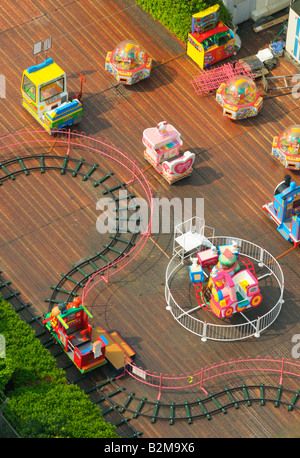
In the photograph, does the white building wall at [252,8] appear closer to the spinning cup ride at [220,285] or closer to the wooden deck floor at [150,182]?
the wooden deck floor at [150,182]

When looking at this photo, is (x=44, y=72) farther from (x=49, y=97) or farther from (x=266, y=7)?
(x=266, y=7)

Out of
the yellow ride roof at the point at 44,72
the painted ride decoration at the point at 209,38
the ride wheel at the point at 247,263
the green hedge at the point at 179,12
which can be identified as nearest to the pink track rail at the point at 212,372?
the ride wheel at the point at 247,263

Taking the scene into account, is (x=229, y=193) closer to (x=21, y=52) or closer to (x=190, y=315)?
(x=190, y=315)

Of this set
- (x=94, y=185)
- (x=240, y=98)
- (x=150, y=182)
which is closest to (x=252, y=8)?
(x=240, y=98)

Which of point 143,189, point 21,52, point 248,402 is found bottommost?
point 248,402

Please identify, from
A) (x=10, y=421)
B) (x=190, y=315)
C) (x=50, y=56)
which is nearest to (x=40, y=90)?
(x=50, y=56)

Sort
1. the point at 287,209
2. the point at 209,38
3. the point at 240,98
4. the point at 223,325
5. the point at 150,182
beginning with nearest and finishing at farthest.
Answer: the point at 223,325
the point at 287,209
the point at 150,182
the point at 240,98
the point at 209,38
